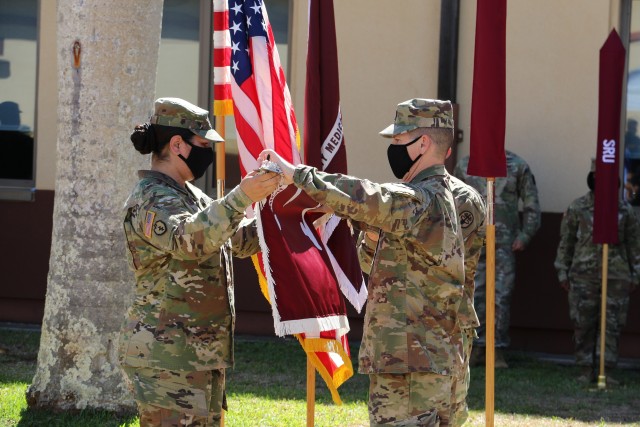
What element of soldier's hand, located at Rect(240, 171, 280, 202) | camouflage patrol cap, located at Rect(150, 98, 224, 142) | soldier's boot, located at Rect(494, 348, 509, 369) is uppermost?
camouflage patrol cap, located at Rect(150, 98, 224, 142)

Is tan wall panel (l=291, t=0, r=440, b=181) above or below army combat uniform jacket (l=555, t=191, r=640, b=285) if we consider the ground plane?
above

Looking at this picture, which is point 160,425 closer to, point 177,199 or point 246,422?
point 177,199

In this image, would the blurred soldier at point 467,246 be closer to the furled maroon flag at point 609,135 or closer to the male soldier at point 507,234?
the furled maroon flag at point 609,135

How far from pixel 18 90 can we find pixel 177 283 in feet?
25.8

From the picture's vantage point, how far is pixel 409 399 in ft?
16.6

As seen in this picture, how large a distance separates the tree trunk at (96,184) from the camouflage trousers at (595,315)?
176 inches

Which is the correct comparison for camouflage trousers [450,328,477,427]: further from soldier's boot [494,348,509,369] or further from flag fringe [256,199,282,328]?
soldier's boot [494,348,509,369]

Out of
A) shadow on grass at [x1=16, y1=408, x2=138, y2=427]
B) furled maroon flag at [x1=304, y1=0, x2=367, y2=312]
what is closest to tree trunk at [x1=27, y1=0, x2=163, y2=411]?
shadow on grass at [x1=16, y1=408, x2=138, y2=427]

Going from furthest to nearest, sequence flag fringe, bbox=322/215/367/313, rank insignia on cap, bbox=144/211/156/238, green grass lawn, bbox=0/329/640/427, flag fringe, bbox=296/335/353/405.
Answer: green grass lawn, bbox=0/329/640/427, flag fringe, bbox=322/215/367/313, flag fringe, bbox=296/335/353/405, rank insignia on cap, bbox=144/211/156/238

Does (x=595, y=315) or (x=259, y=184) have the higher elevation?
(x=259, y=184)

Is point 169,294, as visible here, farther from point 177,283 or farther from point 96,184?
point 96,184

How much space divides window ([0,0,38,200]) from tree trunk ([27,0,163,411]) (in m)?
4.69

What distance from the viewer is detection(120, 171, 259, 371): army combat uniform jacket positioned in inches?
195

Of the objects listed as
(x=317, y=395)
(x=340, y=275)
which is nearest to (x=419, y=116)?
(x=340, y=275)
